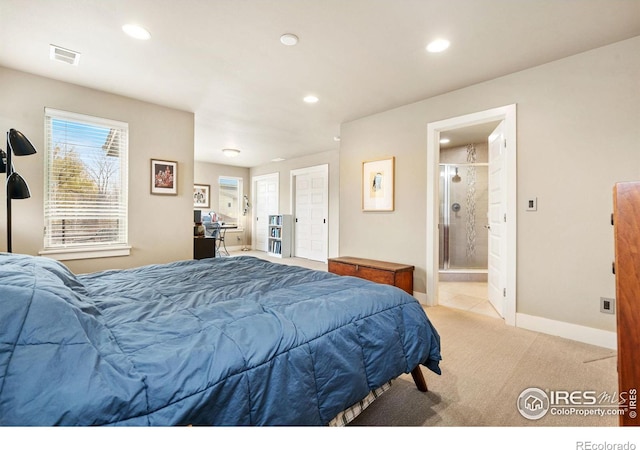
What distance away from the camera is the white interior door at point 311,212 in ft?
21.6

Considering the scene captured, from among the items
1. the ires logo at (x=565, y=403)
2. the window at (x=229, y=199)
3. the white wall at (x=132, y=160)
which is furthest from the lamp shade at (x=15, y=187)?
the window at (x=229, y=199)

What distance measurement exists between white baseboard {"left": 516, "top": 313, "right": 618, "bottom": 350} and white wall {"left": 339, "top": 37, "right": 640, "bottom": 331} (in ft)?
0.14

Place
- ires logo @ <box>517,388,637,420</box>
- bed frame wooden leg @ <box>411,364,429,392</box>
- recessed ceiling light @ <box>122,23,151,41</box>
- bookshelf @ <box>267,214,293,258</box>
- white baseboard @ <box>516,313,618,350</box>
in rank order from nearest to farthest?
ires logo @ <box>517,388,637,420</box> < bed frame wooden leg @ <box>411,364,429,392</box> < recessed ceiling light @ <box>122,23,151,41</box> < white baseboard @ <box>516,313,618,350</box> < bookshelf @ <box>267,214,293,258</box>

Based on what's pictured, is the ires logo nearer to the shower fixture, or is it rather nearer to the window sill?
the window sill

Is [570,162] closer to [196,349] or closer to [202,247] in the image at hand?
[196,349]

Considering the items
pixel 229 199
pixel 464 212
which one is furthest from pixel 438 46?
pixel 229 199

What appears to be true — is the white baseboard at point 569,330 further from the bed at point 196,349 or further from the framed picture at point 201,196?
the framed picture at point 201,196

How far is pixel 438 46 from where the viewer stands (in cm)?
243

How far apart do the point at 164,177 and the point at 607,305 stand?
4.77 m

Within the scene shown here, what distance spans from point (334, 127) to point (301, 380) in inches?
168

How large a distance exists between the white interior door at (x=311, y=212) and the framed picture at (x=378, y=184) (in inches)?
92.9

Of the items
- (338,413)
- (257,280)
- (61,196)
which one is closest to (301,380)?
(338,413)

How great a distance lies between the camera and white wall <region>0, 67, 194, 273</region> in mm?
2820

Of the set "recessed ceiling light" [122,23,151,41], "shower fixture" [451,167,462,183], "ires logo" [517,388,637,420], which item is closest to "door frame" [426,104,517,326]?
"ires logo" [517,388,637,420]
